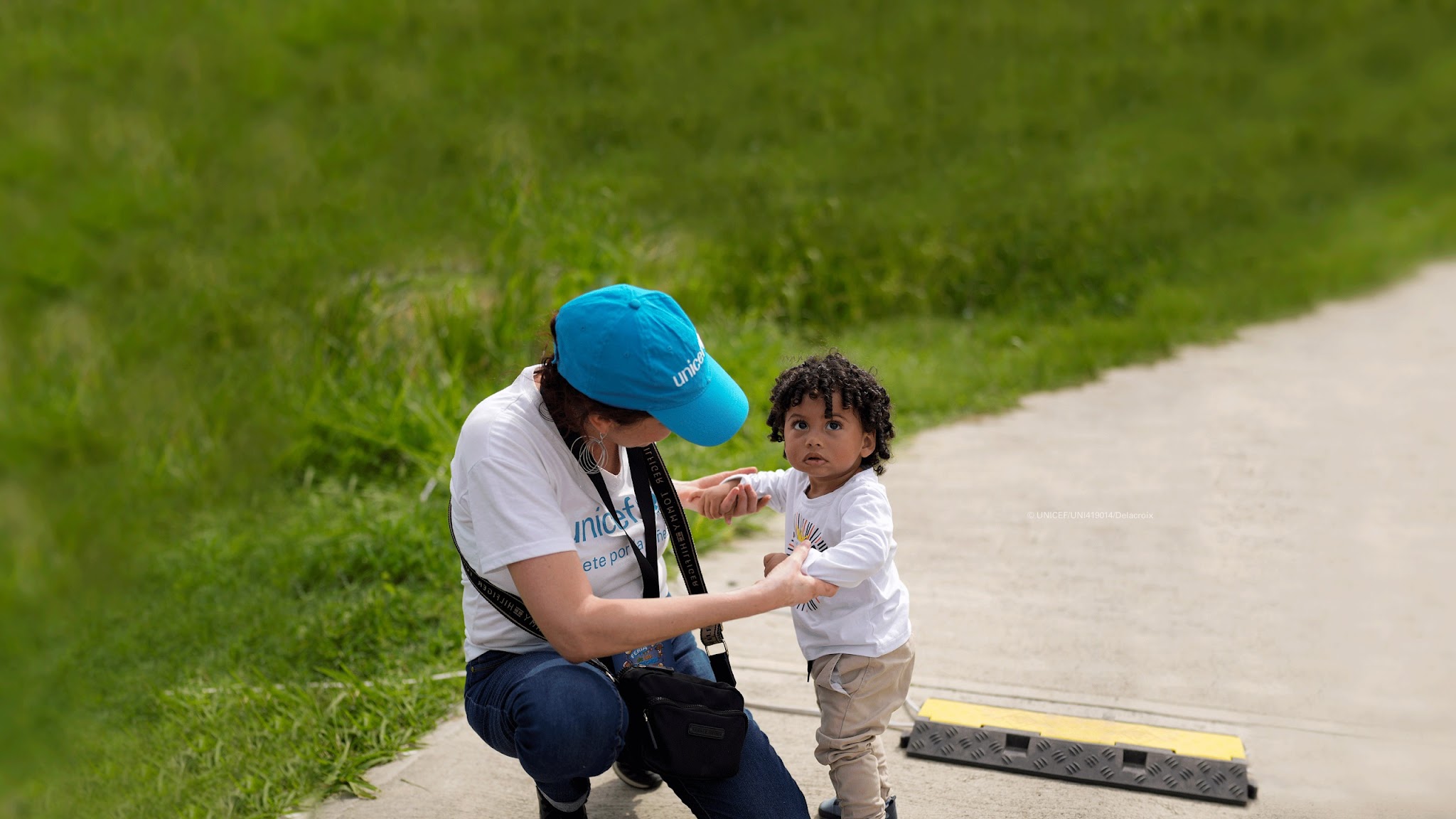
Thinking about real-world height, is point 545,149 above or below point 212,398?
above

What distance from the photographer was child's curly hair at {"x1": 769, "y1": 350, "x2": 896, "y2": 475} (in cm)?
260

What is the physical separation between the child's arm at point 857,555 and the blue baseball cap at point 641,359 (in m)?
0.33

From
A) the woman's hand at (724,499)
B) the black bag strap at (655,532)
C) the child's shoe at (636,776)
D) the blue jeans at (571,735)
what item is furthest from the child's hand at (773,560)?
the child's shoe at (636,776)

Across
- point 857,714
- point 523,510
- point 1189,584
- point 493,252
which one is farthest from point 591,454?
point 493,252

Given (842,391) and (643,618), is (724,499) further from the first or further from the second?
(643,618)

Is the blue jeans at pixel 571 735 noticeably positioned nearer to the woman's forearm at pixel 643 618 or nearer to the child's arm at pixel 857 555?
the woman's forearm at pixel 643 618

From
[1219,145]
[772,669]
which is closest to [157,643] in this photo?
[772,669]

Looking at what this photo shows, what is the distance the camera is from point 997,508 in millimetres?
4949

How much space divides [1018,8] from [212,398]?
627cm

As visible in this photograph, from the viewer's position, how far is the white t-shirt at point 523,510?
7.75 feet

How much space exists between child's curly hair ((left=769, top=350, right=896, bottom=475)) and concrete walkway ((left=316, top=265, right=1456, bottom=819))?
94cm

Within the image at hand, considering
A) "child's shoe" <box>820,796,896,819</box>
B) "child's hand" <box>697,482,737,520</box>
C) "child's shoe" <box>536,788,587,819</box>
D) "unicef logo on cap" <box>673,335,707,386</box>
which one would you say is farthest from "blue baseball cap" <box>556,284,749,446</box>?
"child's shoe" <box>820,796,896,819</box>

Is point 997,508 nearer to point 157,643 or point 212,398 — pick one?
point 157,643

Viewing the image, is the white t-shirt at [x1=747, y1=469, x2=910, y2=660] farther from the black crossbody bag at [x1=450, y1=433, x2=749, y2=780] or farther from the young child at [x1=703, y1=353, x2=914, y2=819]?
the black crossbody bag at [x1=450, y1=433, x2=749, y2=780]
